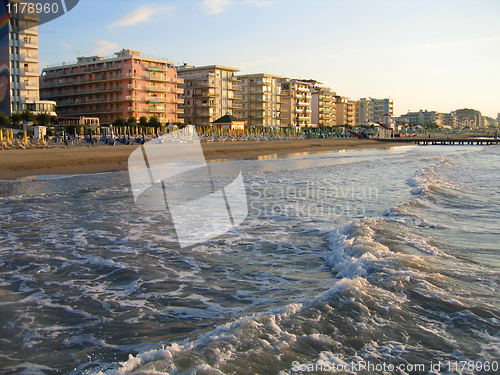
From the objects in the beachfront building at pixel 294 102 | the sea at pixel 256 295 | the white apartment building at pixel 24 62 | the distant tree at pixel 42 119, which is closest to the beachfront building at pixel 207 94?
the beachfront building at pixel 294 102

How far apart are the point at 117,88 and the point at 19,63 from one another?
44.3 ft

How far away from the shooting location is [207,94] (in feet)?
242

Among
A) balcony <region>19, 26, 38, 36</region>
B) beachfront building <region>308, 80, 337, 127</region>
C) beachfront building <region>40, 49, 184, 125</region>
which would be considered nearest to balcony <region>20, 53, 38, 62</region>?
balcony <region>19, 26, 38, 36</region>

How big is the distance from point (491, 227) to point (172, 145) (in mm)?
31397

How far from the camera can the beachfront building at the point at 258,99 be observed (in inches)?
3325

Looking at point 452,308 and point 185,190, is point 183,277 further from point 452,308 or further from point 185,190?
point 185,190

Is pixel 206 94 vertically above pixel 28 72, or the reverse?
pixel 28 72

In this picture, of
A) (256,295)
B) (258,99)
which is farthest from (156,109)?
(256,295)

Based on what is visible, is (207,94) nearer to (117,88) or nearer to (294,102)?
(117,88)

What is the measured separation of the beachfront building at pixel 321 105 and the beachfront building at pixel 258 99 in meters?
20.6

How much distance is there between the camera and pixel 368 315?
3.66 metres

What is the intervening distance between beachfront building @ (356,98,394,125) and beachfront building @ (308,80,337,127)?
31214mm

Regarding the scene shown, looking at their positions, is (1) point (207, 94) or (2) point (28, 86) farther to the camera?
(1) point (207, 94)

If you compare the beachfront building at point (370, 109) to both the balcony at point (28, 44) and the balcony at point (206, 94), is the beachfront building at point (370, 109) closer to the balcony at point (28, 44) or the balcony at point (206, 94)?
the balcony at point (206, 94)
